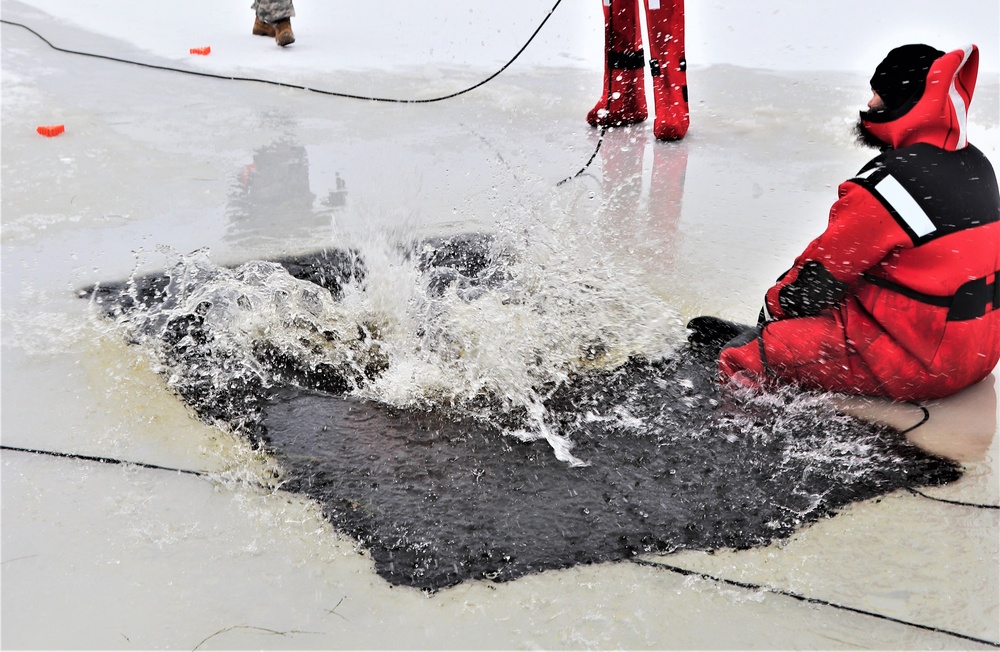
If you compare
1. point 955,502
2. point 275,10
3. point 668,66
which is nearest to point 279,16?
point 275,10

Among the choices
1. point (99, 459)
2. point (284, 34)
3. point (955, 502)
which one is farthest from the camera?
point (284, 34)

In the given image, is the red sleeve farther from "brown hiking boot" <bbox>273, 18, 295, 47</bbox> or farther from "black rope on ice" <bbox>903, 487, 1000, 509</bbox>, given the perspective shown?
"brown hiking boot" <bbox>273, 18, 295, 47</bbox>

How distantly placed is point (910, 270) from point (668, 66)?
3.15m

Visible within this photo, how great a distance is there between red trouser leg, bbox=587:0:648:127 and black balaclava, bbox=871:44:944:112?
308 centimetres

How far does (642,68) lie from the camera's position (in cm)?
543

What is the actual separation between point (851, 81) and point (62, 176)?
5648 mm

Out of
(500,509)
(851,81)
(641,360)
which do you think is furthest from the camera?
(851,81)

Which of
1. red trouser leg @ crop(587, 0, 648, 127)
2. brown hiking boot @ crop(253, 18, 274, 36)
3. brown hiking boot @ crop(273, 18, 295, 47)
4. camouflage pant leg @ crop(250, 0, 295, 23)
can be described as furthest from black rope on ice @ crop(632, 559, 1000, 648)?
brown hiking boot @ crop(253, 18, 274, 36)

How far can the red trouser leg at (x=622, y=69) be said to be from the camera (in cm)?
526

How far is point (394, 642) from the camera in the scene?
1801mm

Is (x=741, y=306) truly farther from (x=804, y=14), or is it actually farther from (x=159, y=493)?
(x=804, y=14)

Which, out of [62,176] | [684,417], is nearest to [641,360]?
[684,417]

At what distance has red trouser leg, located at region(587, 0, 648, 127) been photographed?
5258 millimetres

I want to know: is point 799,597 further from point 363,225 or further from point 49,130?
point 49,130
